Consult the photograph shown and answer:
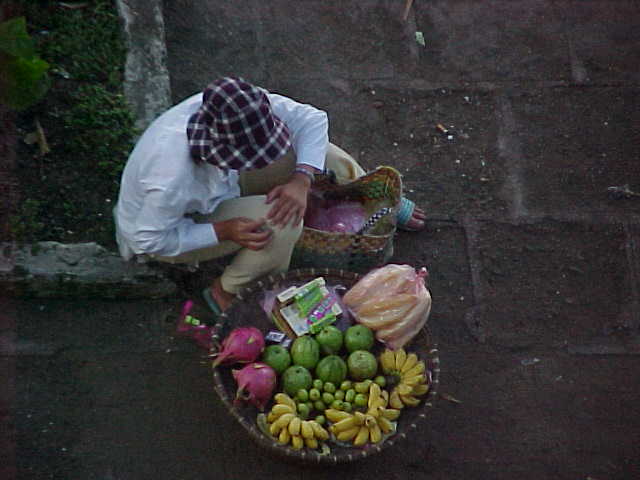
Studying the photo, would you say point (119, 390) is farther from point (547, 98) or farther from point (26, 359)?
point (547, 98)

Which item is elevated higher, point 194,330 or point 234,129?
point 234,129

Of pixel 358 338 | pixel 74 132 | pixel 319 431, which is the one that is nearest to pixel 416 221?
pixel 358 338

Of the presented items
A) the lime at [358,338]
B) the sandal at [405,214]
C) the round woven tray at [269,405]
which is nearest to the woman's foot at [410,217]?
the sandal at [405,214]

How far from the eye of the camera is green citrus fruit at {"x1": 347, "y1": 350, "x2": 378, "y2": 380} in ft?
→ 10.1

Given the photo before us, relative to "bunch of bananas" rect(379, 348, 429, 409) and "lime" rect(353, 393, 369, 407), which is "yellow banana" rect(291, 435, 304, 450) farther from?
"bunch of bananas" rect(379, 348, 429, 409)

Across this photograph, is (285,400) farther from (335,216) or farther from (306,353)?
(335,216)

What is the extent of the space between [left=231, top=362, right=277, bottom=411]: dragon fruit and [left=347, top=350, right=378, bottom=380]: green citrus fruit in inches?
14.2

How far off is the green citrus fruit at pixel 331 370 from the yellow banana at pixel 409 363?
263 millimetres

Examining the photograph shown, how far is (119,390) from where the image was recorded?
3.35 metres

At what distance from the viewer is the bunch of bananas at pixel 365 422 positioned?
2.90 metres

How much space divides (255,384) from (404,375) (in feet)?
2.22

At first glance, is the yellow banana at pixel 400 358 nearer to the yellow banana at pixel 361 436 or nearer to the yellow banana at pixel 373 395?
the yellow banana at pixel 373 395

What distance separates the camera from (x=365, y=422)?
2.89 metres

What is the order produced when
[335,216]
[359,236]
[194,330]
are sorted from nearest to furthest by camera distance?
[359,236] < [194,330] < [335,216]
